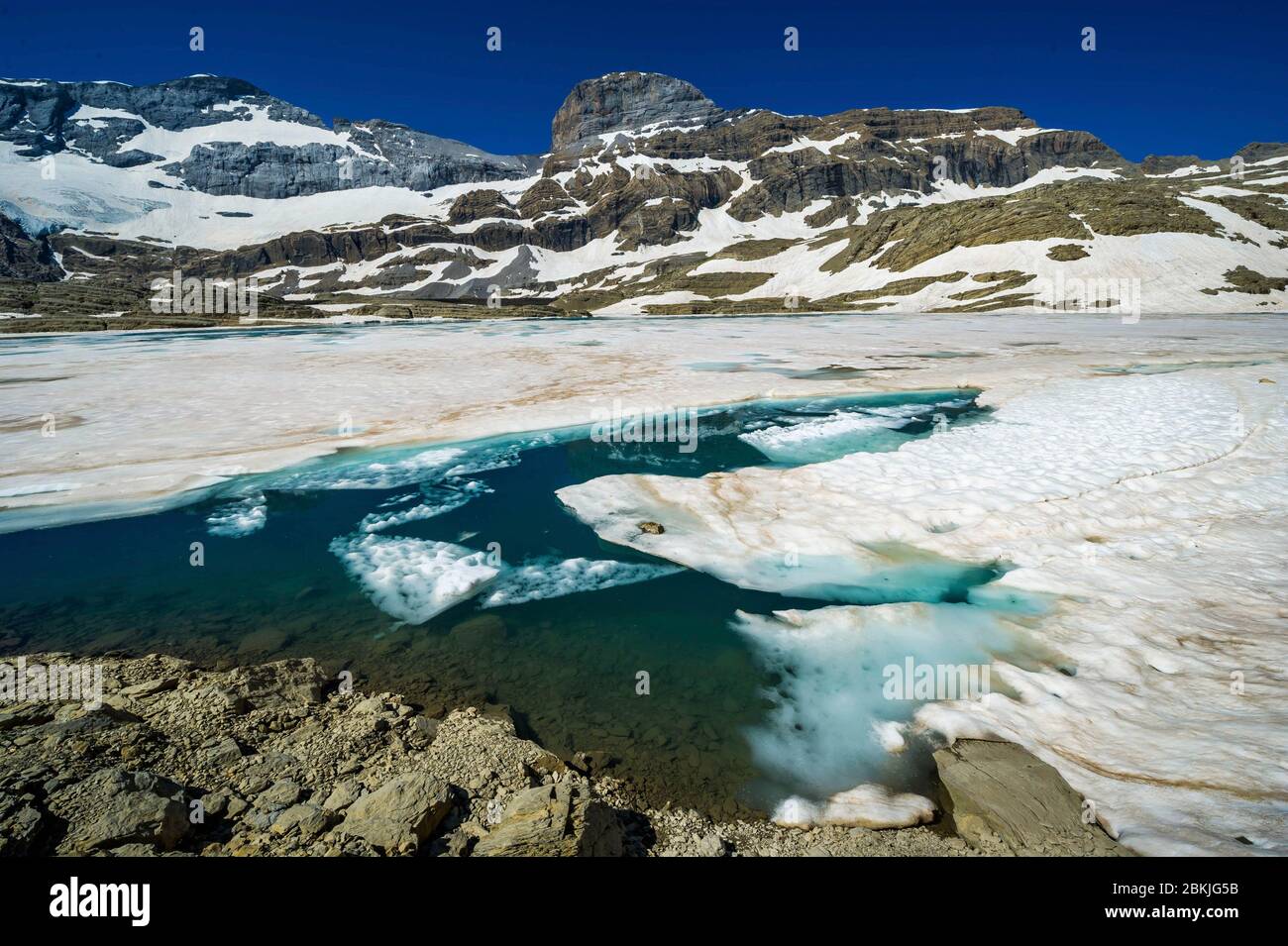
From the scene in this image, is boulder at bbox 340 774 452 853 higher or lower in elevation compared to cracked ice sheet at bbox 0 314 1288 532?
lower

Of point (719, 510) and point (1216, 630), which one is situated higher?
point (719, 510)

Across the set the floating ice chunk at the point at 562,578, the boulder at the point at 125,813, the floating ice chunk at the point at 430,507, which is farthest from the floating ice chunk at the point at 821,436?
the boulder at the point at 125,813

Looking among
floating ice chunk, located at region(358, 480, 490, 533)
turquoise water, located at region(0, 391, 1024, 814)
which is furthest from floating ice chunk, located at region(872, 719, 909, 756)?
floating ice chunk, located at region(358, 480, 490, 533)

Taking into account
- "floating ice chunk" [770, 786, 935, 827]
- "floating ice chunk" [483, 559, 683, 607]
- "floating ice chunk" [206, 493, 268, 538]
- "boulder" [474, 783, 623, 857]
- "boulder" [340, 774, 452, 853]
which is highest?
"floating ice chunk" [206, 493, 268, 538]

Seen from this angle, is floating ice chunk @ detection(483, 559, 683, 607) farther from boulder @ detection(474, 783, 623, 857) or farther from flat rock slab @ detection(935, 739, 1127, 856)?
flat rock slab @ detection(935, 739, 1127, 856)

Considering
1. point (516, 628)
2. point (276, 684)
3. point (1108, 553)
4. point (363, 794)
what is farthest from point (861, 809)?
point (1108, 553)
